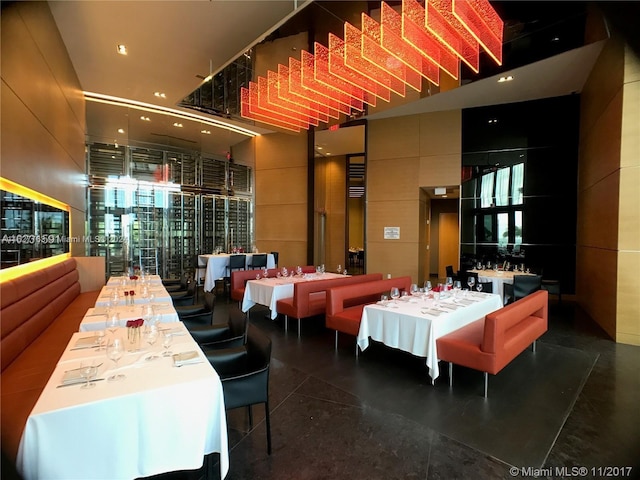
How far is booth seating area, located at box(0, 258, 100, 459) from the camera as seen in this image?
6.64 feet

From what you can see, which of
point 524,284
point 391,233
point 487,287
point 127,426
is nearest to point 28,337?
point 127,426

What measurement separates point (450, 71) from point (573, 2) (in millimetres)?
1987

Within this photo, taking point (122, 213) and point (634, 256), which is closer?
point (634, 256)

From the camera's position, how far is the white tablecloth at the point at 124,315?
3.08 meters

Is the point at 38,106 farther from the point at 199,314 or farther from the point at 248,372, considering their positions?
the point at 248,372

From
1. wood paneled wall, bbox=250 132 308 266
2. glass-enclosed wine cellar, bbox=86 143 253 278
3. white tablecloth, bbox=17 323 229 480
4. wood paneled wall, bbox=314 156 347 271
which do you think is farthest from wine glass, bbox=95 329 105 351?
wood paneled wall, bbox=314 156 347 271

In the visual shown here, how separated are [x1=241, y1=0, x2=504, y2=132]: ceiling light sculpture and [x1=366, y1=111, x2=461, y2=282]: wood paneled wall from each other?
7.40 ft

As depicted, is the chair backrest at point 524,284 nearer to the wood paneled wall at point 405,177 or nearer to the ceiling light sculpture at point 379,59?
the wood paneled wall at point 405,177

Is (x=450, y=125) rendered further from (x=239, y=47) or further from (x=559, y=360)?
(x=559, y=360)

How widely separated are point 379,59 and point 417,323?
401 centimetres

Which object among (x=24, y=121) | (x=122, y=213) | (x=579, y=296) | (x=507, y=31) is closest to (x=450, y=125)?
(x=507, y=31)

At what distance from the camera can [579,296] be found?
7.36 meters

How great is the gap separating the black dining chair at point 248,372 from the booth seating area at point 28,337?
3.57ft

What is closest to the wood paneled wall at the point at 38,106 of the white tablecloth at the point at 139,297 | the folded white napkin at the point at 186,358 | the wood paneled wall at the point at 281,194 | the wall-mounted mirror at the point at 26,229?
the wall-mounted mirror at the point at 26,229
